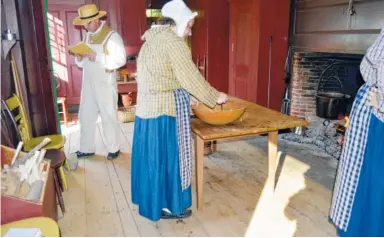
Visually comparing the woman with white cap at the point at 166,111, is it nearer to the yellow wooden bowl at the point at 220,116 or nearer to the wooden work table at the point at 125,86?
the yellow wooden bowl at the point at 220,116

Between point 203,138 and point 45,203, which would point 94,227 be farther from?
point 203,138

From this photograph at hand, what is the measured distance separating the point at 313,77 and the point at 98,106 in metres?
2.73

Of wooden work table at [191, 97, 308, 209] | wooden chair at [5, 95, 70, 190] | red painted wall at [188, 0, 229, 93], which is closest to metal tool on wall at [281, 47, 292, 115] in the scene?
red painted wall at [188, 0, 229, 93]

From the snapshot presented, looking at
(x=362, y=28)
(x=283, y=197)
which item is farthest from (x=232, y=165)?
(x=362, y=28)

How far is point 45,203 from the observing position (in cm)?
171

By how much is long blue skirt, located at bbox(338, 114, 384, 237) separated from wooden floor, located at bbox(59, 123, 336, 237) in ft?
1.34

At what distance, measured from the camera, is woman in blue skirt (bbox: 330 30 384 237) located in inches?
67.5

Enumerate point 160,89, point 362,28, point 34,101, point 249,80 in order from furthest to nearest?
point 249,80 < point 362,28 < point 34,101 < point 160,89

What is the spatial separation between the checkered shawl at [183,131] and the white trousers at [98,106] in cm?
150

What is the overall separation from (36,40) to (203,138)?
5.91 feet

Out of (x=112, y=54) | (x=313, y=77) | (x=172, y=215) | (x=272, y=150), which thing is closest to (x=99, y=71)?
(x=112, y=54)

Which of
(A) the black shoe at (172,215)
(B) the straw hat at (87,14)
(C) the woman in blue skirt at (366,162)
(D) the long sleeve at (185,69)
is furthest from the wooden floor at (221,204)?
(B) the straw hat at (87,14)

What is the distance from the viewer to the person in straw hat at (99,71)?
10.9 ft

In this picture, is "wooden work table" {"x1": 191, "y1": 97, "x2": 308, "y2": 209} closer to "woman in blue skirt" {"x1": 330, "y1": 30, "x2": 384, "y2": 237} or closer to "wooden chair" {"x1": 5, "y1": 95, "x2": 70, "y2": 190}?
"woman in blue skirt" {"x1": 330, "y1": 30, "x2": 384, "y2": 237}
